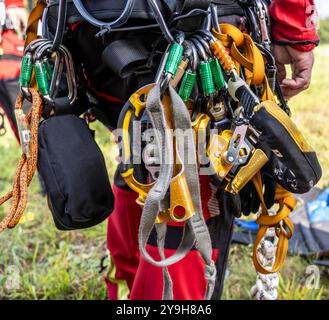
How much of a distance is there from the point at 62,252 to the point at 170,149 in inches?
54.6

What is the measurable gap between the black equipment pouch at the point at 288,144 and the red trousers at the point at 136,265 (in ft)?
0.86

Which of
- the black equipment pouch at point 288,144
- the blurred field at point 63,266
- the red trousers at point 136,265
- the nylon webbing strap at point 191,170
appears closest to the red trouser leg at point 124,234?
the red trousers at point 136,265

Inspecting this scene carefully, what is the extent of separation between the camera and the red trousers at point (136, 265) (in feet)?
4.03

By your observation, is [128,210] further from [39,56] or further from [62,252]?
[62,252]

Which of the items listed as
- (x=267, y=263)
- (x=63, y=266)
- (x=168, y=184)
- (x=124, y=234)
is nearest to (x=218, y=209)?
(x=267, y=263)

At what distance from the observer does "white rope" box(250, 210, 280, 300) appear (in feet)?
4.04

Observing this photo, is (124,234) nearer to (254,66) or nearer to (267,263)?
(267,263)

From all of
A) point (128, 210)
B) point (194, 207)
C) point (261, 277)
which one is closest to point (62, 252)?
point (128, 210)

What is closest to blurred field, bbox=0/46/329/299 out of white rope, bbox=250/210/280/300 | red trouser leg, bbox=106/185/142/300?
red trouser leg, bbox=106/185/142/300

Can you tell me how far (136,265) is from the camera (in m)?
1.60

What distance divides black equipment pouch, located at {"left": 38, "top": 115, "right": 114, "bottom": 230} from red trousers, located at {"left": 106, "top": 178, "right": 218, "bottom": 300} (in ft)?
0.73

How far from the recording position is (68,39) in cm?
118

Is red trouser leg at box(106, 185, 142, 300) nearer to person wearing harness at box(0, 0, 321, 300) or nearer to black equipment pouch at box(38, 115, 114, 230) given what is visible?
person wearing harness at box(0, 0, 321, 300)

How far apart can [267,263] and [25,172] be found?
0.65m
